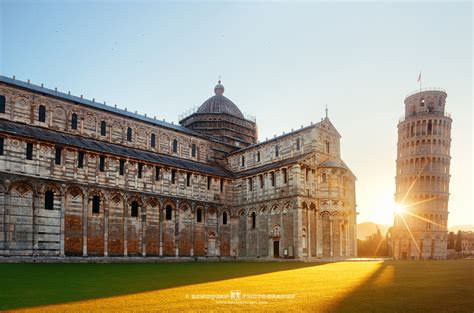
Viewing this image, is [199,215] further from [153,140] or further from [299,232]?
[299,232]

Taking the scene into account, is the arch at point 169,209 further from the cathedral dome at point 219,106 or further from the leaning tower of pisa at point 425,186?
the leaning tower of pisa at point 425,186

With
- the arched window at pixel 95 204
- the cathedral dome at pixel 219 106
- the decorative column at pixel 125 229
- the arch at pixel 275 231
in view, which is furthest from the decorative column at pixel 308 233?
the cathedral dome at pixel 219 106

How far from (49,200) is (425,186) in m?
65.8

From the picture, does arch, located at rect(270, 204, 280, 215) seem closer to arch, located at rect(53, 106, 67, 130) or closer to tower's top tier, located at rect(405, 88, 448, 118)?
arch, located at rect(53, 106, 67, 130)

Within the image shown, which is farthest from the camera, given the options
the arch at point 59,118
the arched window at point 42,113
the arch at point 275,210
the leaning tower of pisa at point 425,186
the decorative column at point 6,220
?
the leaning tower of pisa at point 425,186

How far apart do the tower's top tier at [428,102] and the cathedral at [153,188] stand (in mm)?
37956

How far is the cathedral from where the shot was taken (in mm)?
37125

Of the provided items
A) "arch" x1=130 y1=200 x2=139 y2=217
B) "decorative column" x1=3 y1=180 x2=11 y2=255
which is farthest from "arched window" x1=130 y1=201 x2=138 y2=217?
"decorative column" x1=3 y1=180 x2=11 y2=255

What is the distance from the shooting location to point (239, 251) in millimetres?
52375

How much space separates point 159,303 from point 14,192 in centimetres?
2852

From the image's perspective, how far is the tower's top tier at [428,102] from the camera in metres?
81.4

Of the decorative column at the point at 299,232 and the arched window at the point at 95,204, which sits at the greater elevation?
the arched window at the point at 95,204

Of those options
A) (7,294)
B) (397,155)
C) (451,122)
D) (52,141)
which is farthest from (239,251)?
(451,122)

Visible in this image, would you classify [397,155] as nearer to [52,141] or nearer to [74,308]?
[52,141]
